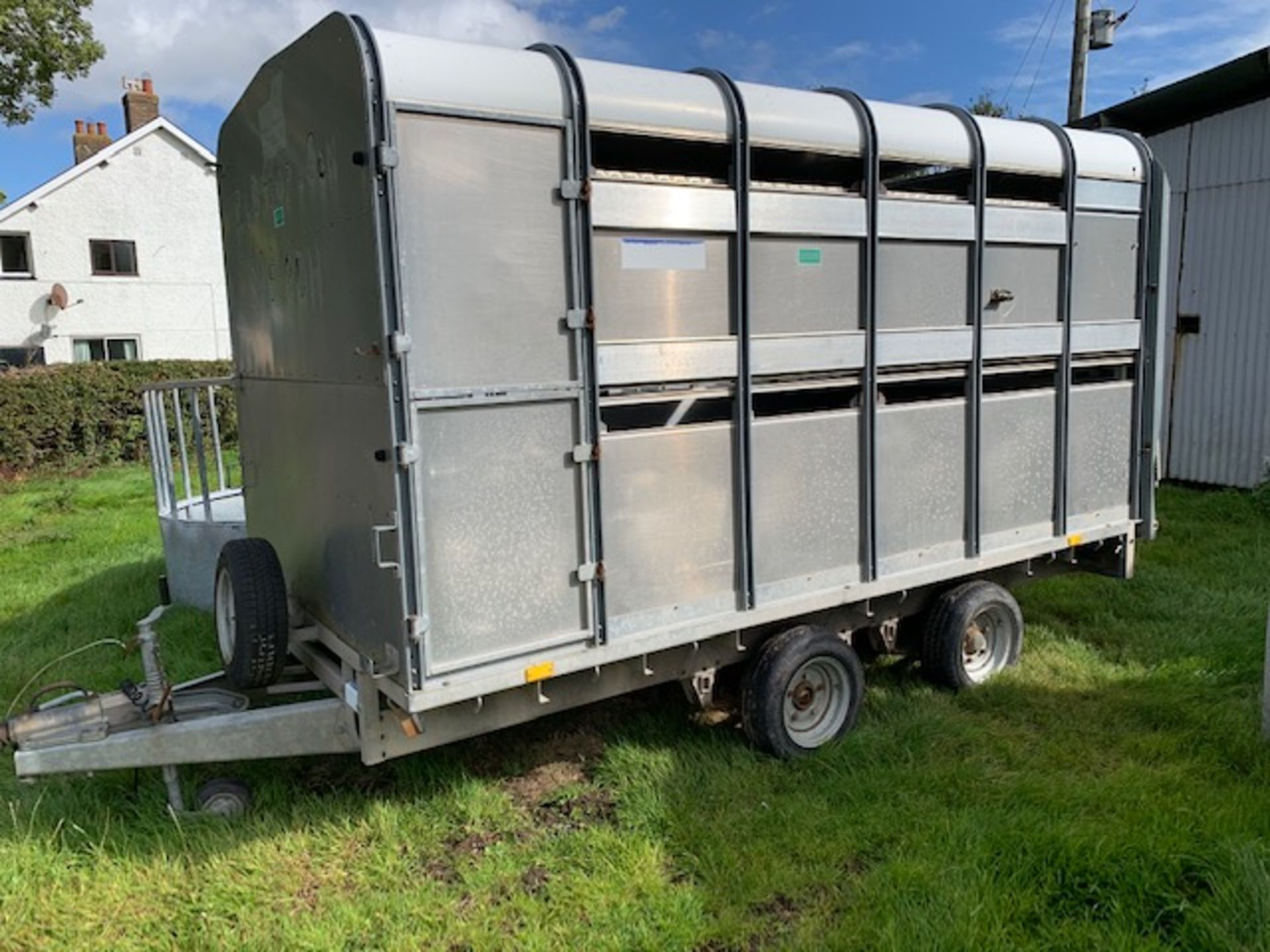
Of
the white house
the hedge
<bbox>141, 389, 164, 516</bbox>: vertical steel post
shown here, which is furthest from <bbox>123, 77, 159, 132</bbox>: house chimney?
<bbox>141, 389, 164, 516</bbox>: vertical steel post

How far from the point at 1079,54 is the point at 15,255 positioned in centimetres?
2083

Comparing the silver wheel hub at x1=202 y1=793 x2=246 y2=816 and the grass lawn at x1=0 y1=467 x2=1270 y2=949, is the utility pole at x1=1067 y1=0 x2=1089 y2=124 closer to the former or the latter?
the grass lawn at x1=0 y1=467 x2=1270 y2=949

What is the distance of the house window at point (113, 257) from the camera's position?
68.5ft

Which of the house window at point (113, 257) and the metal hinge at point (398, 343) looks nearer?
the metal hinge at point (398, 343)

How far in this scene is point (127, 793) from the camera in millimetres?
4148

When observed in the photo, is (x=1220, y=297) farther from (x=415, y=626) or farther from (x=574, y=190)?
(x=415, y=626)

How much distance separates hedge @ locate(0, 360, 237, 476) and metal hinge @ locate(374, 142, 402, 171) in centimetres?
1266

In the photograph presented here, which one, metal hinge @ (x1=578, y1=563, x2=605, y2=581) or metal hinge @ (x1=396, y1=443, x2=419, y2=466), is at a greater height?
metal hinge @ (x1=396, y1=443, x2=419, y2=466)

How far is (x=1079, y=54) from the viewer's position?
43.5ft

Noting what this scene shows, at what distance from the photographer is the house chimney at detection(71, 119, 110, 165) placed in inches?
891

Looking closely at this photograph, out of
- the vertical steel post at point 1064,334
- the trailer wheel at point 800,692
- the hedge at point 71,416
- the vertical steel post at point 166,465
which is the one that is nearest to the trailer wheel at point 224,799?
the trailer wheel at point 800,692

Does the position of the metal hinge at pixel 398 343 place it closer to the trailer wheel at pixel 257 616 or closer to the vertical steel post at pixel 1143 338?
the trailer wheel at pixel 257 616

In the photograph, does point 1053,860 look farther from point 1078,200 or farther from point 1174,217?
point 1174,217

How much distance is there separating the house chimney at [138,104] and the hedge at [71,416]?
9357 mm
